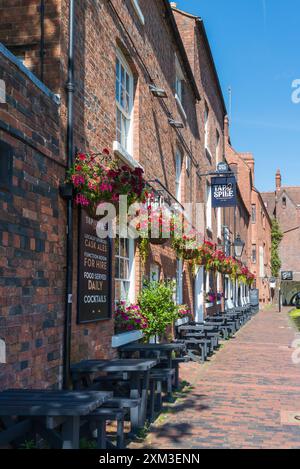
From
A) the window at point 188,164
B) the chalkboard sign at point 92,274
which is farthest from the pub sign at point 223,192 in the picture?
the chalkboard sign at point 92,274

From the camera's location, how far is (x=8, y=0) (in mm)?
6398

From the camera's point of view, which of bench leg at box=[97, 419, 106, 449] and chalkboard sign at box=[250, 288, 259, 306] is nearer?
bench leg at box=[97, 419, 106, 449]

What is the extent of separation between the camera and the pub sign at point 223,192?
1792 cm

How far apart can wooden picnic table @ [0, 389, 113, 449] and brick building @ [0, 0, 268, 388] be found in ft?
1.70

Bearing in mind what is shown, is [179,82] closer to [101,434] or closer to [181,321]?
[181,321]

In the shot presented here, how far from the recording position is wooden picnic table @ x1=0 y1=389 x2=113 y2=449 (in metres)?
4.06

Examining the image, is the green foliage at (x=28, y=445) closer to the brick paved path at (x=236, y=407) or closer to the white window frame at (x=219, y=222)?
the brick paved path at (x=236, y=407)

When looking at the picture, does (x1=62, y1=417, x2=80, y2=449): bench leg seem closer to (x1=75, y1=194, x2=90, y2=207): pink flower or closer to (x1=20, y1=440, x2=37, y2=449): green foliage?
(x1=20, y1=440, x2=37, y2=449): green foliage

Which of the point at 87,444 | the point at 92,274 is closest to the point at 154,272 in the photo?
the point at 92,274

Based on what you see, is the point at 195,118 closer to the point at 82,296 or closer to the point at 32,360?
the point at 82,296

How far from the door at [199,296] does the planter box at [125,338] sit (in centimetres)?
887

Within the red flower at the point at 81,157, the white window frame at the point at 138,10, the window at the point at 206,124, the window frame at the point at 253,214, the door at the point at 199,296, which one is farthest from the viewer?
the window frame at the point at 253,214

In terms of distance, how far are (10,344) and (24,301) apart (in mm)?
464

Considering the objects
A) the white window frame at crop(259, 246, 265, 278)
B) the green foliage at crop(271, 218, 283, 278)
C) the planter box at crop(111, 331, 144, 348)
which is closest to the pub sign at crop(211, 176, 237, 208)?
the planter box at crop(111, 331, 144, 348)
